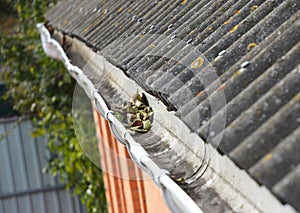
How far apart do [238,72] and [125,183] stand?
3.68 metres

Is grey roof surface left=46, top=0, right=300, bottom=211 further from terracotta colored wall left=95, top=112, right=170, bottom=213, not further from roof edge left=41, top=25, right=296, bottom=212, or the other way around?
terracotta colored wall left=95, top=112, right=170, bottom=213

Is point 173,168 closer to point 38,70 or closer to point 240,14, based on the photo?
point 240,14

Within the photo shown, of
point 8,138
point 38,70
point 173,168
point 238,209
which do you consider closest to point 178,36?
point 173,168

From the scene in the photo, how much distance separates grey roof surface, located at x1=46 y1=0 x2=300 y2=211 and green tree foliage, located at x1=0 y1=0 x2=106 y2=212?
617cm

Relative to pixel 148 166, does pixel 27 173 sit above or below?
below

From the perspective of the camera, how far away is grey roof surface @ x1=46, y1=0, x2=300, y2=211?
5.93 feet

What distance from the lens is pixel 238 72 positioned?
2357 mm

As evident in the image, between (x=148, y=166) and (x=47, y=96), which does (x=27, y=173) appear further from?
(x=148, y=166)

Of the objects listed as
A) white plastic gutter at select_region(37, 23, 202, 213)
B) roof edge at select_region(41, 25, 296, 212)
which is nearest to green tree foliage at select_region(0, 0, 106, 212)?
white plastic gutter at select_region(37, 23, 202, 213)

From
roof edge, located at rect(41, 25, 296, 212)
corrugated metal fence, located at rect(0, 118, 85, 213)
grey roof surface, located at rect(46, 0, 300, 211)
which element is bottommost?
corrugated metal fence, located at rect(0, 118, 85, 213)

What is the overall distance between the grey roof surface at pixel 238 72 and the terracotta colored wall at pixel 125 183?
477 millimetres

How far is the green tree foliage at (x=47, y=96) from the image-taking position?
10.3m

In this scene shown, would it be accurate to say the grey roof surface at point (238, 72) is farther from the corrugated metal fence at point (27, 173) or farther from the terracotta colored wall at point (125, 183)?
the corrugated metal fence at point (27, 173)

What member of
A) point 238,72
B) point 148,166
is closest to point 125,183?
point 148,166
